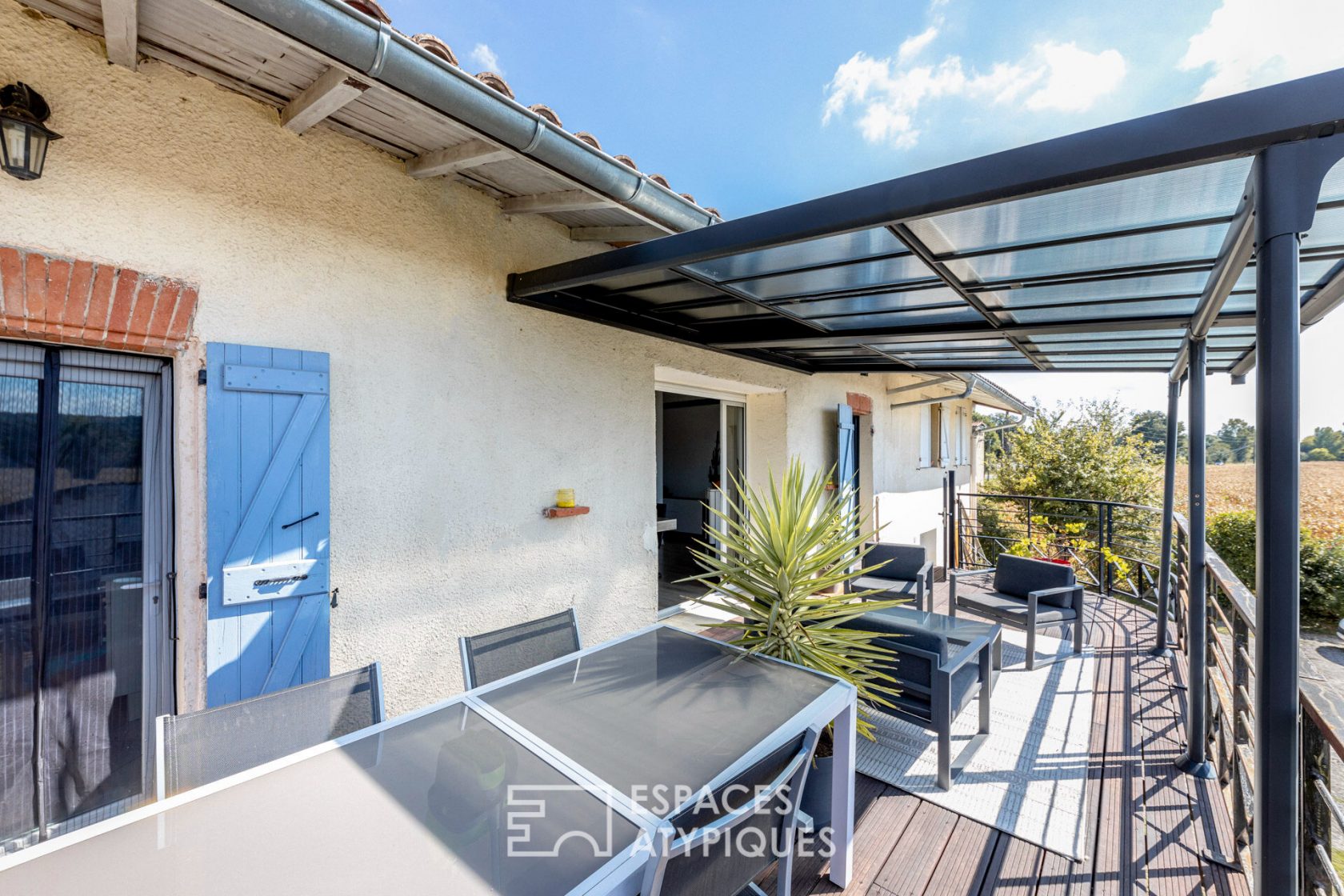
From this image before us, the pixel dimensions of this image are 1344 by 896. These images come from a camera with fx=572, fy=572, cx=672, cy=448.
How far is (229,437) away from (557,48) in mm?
6288

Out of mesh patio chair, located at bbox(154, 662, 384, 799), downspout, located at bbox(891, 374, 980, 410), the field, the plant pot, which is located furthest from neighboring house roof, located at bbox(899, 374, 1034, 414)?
mesh patio chair, located at bbox(154, 662, 384, 799)

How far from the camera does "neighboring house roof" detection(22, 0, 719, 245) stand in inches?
80.0

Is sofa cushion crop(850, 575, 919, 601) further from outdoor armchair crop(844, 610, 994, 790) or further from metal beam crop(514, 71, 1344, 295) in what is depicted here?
metal beam crop(514, 71, 1344, 295)

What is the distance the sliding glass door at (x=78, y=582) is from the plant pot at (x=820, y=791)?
298 centimetres

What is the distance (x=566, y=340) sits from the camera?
4.20 meters

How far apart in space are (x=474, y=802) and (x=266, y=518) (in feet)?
6.11

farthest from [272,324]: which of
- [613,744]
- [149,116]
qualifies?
[613,744]

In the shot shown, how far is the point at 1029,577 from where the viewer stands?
508cm

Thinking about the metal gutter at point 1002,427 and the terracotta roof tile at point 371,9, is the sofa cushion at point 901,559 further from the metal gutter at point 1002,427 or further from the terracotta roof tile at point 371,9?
the metal gutter at point 1002,427

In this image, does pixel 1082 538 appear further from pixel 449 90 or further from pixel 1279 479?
pixel 449 90

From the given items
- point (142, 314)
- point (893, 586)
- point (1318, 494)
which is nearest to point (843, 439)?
point (893, 586)

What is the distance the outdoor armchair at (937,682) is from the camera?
3098 millimetres

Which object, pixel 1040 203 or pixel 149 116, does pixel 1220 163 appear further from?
pixel 149 116

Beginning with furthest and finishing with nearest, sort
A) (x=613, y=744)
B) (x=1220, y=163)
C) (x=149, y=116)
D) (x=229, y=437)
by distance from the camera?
(x=229, y=437)
(x=149, y=116)
(x=613, y=744)
(x=1220, y=163)
